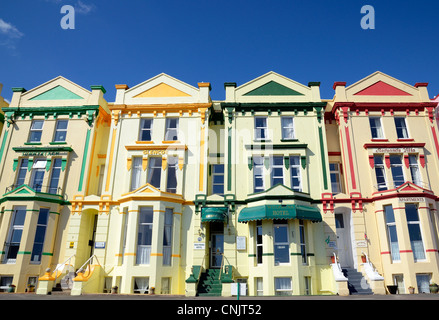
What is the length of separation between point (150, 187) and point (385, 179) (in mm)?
14566

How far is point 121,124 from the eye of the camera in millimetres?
23266

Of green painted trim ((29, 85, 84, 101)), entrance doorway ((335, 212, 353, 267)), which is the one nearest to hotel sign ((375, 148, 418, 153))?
entrance doorway ((335, 212, 353, 267))

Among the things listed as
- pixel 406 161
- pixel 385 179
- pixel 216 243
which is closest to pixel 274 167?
pixel 216 243

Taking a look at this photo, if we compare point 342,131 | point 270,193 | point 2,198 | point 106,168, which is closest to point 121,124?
point 106,168

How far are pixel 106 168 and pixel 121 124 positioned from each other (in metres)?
3.21

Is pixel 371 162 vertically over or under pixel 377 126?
under

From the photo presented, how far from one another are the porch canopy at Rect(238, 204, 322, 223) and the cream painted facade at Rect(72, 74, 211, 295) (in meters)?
3.77

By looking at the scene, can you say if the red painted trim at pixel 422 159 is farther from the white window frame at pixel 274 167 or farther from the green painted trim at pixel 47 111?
the green painted trim at pixel 47 111

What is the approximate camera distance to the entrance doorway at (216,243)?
2092 cm

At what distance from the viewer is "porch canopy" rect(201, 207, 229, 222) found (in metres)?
19.9

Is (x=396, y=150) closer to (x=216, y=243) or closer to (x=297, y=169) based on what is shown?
(x=297, y=169)

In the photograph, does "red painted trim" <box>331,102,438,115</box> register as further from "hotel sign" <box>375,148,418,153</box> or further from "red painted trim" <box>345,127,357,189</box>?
"hotel sign" <box>375,148,418,153</box>

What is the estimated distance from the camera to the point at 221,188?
22.5 m
